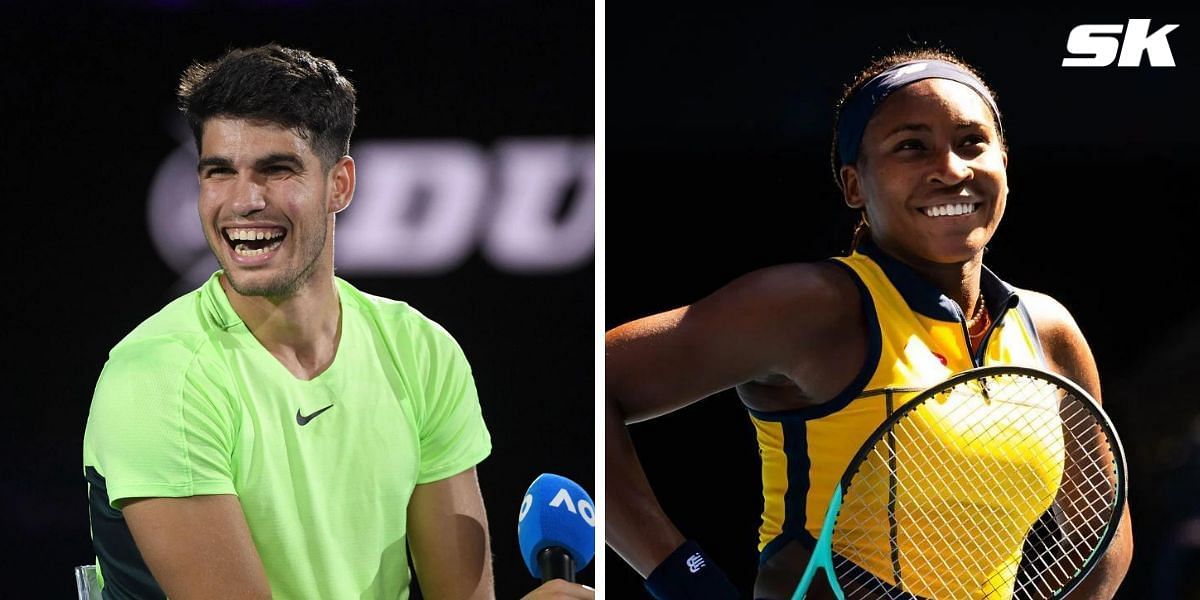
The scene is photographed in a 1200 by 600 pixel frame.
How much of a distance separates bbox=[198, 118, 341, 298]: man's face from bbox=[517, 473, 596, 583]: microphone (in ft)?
1.94

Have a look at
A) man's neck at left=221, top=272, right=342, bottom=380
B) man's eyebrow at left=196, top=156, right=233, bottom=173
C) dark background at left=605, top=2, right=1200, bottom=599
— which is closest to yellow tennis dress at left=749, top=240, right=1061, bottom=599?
dark background at left=605, top=2, right=1200, bottom=599

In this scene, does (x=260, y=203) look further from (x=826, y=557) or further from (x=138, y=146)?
(x=826, y=557)

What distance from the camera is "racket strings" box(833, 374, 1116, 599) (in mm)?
2623

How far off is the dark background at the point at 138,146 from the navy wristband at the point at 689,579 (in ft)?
1.00

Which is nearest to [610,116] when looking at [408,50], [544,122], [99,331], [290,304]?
[544,122]

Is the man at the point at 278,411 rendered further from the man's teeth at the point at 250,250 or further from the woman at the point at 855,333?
the woman at the point at 855,333

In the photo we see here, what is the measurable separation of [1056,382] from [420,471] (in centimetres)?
114

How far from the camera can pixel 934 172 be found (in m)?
2.80

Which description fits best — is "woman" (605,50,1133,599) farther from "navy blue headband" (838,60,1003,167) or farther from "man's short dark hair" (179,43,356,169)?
"man's short dark hair" (179,43,356,169)

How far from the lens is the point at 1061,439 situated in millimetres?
2750

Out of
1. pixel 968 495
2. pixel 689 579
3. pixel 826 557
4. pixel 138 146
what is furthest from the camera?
pixel 138 146

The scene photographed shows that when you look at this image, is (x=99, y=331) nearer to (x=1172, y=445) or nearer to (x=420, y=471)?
(x=420, y=471)

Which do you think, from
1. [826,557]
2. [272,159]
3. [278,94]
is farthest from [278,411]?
[826,557]

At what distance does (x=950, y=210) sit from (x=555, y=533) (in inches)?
38.9
